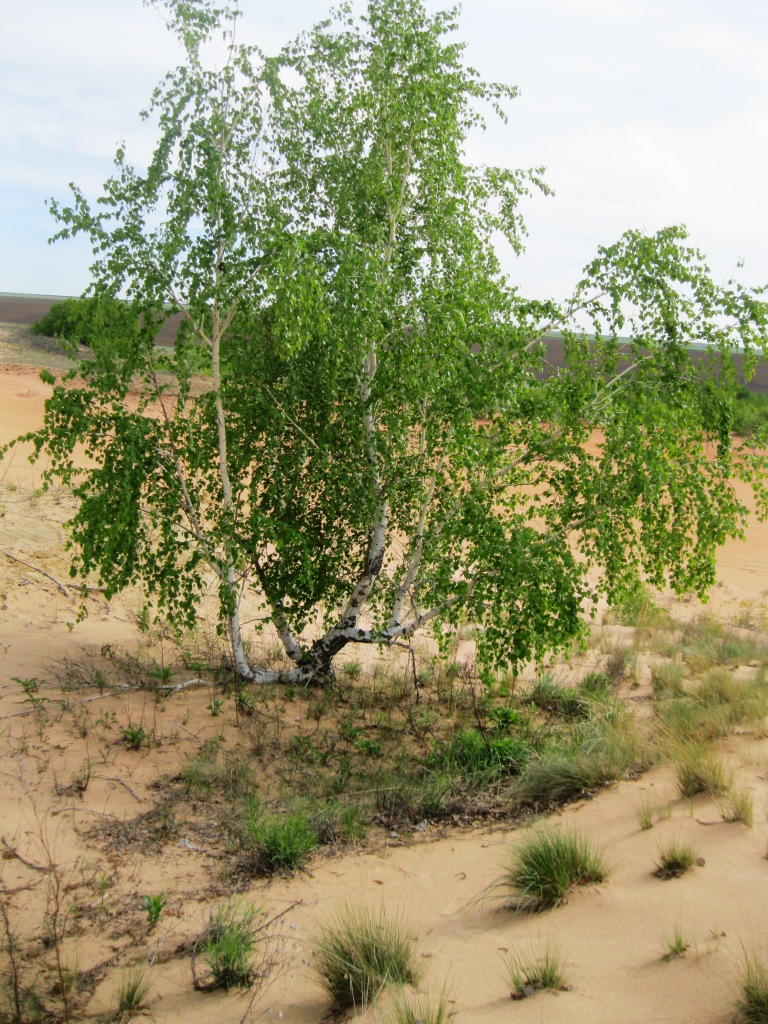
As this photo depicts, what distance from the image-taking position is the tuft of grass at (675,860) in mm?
5031

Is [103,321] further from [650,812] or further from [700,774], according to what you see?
[700,774]

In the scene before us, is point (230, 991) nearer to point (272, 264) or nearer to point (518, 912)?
point (518, 912)

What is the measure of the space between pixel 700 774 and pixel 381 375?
12.8 feet

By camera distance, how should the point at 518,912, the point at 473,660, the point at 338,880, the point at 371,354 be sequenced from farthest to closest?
the point at 473,660 < the point at 371,354 < the point at 338,880 < the point at 518,912

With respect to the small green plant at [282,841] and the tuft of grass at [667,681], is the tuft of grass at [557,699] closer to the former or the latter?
Answer: the tuft of grass at [667,681]

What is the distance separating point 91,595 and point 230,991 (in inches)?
304

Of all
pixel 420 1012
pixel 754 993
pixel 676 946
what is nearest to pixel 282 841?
pixel 420 1012

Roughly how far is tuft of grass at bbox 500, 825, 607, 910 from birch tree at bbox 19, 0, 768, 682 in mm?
2219

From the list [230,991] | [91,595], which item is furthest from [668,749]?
[91,595]

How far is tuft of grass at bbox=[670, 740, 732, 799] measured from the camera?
5.95 meters

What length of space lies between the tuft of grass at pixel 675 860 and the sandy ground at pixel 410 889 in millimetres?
72

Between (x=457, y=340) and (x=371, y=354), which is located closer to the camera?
(x=457, y=340)

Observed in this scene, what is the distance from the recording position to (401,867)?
582 cm

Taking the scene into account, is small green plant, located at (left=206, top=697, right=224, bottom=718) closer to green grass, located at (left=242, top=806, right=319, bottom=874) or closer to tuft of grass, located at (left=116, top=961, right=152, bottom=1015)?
green grass, located at (left=242, top=806, right=319, bottom=874)
